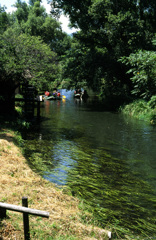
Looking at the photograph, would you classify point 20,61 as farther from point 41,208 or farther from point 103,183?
point 41,208

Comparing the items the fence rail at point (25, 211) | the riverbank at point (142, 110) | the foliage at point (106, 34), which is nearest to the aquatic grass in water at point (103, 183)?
the fence rail at point (25, 211)

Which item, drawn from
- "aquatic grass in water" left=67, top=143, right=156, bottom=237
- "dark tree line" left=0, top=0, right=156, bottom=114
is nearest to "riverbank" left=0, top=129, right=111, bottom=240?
"aquatic grass in water" left=67, top=143, right=156, bottom=237

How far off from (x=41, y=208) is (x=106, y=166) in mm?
4505

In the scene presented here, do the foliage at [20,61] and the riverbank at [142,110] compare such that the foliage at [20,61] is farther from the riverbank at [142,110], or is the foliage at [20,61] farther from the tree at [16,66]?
the riverbank at [142,110]

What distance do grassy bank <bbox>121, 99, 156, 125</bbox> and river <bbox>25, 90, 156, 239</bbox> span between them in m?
2.97

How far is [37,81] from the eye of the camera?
16.6 meters

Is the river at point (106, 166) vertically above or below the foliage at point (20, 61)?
below

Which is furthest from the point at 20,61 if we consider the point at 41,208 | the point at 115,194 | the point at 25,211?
the point at 25,211

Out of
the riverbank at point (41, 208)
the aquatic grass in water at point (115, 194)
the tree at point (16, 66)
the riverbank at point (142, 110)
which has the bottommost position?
the aquatic grass in water at point (115, 194)

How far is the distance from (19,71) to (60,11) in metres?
16.6

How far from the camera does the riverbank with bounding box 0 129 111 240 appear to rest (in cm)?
460

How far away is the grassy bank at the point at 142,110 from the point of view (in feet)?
67.7

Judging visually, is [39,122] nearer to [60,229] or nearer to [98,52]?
[98,52]

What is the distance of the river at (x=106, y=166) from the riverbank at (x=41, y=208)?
1.90 ft
